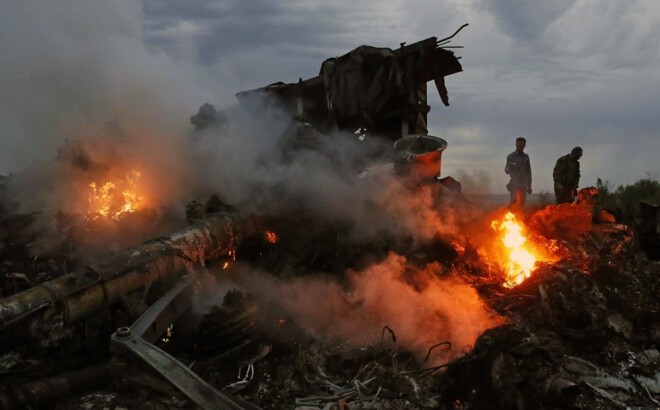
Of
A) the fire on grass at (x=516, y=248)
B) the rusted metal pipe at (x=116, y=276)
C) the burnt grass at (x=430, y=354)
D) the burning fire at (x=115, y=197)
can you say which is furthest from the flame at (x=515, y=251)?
the burning fire at (x=115, y=197)

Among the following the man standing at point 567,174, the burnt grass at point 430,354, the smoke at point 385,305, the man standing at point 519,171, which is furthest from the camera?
the man standing at point 519,171

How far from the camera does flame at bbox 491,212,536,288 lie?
624cm

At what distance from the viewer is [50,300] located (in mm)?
4391

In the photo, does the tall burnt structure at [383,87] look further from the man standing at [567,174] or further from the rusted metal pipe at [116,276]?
the rusted metal pipe at [116,276]

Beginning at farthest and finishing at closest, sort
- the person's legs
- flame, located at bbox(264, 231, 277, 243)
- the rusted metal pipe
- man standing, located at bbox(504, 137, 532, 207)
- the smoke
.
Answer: man standing, located at bbox(504, 137, 532, 207) < the person's legs < flame, located at bbox(264, 231, 277, 243) < the smoke < the rusted metal pipe

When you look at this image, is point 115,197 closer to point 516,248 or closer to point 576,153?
point 516,248

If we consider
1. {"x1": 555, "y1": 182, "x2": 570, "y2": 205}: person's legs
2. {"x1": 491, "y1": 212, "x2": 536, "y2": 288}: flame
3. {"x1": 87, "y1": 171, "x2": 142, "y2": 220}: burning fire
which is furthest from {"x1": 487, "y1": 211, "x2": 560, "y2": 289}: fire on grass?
{"x1": 87, "y1": 171, "x2": 142, "y2": 220}: burning fire

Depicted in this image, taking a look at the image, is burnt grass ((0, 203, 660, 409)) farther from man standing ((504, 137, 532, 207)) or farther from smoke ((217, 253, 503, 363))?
man standing ((504, 137, 532, 207))

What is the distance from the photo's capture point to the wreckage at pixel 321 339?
4.11 m

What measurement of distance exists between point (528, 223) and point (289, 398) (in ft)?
16.0

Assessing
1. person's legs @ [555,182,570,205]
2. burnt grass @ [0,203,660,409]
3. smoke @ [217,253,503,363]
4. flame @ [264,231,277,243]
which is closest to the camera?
burnt grass @ [0,203,660,409]

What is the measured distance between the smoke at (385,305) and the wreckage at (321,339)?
0.30 ft

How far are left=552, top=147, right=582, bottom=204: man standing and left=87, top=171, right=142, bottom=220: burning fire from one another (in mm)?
8550

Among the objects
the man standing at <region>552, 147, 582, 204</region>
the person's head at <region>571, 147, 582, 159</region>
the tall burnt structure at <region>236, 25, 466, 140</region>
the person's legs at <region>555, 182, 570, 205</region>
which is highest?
the tall burnt structure at <region>236, 25, 466, 140</region>
